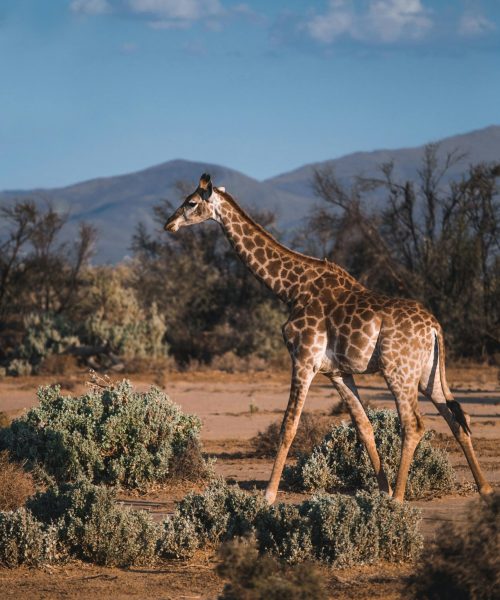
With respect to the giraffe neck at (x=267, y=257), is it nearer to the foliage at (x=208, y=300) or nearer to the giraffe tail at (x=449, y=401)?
the giraffe tail at (x=449, y=401)

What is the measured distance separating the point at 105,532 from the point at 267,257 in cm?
336

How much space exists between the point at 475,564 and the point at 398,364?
3.61m

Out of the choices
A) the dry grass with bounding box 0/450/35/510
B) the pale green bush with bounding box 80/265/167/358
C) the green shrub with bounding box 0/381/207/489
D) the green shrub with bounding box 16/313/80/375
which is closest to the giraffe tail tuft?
the green shrub with bounding box 0/381/207/489

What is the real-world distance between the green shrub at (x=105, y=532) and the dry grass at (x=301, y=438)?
504 cm

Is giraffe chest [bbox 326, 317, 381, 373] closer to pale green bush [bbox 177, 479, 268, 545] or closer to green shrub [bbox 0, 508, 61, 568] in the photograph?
pale green bush [bbox 177, 479, 268, 545]

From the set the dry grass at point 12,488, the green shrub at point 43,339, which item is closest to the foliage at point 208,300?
the green shrub at point 43,339

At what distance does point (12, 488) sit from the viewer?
10438 millimetres

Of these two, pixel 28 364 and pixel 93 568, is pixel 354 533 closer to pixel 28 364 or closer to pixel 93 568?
pixel 93 568

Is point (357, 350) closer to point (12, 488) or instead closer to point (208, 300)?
point (12, 488)

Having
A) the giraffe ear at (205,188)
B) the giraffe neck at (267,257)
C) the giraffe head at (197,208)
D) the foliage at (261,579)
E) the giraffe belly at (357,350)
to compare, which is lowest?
the foliage at (261,579)

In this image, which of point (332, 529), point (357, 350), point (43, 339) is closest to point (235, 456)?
point (357, 350)

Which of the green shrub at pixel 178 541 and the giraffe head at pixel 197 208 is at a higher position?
the giraffe head at pixel 197 208

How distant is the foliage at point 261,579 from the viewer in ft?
20.6

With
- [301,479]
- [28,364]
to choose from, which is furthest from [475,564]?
[28,364]
